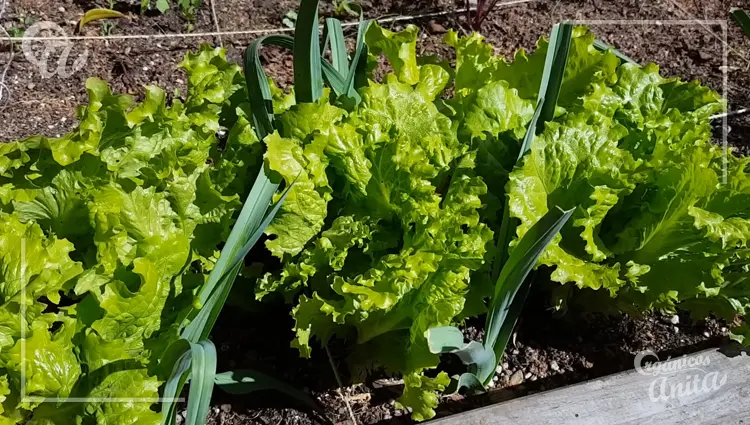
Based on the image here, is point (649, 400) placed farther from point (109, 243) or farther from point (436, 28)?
point (436, 28)

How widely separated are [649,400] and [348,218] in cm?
84

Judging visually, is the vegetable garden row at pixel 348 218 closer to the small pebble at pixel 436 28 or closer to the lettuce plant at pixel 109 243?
the lettuce plant at pixel 109 243

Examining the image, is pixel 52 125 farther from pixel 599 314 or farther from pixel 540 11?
pixel 540 11

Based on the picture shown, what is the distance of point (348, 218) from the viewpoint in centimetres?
151

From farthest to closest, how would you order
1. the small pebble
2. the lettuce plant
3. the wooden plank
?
1. the small pebble
2. the wooden plank
3. the lettuce plant

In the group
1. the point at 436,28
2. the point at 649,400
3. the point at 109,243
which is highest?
the point at 436,28

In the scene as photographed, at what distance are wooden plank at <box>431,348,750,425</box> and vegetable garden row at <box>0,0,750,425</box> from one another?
0.09 meters

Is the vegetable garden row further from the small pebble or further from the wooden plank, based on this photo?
the small pebble

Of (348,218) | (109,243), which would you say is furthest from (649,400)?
(109,243)

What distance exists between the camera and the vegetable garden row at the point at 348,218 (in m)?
1.33

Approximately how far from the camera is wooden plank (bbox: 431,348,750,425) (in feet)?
5.09

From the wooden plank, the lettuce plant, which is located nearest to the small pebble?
the lettuce plant

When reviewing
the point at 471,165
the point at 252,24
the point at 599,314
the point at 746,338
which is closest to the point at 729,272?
the point at 746,338

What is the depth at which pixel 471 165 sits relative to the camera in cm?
151
